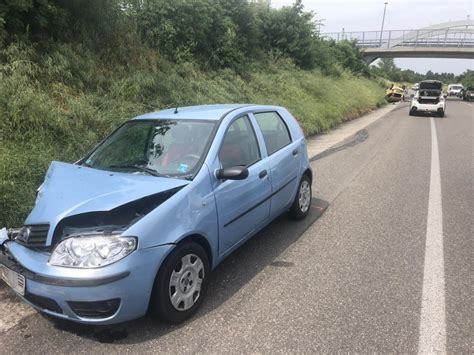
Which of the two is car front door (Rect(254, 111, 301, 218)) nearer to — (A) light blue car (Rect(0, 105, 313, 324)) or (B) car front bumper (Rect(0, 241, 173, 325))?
(A) light blue car (Rect(0, 105, 313, 324))

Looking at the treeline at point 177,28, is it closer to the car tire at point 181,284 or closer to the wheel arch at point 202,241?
the wheel arch at point 202,241

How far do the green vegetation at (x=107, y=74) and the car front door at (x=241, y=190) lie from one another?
2428 millimetres

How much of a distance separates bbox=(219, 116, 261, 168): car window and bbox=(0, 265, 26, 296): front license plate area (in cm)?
181

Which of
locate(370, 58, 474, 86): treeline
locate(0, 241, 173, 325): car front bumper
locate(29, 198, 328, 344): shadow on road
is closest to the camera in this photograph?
locate(0, 241, 173, 325): car front bumper

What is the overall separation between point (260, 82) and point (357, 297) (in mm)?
14100

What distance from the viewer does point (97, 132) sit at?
7.06 m

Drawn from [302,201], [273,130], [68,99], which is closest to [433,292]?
[302,201]

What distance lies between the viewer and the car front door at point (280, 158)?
177 inches

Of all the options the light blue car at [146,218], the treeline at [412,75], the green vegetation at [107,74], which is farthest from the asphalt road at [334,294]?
the treeline at [412,75]

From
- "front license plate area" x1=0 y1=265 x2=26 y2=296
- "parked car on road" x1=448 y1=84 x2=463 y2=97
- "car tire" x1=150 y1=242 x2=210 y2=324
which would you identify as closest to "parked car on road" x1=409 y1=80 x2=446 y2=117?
"car tire" x1=150 y1=242 x2=210 y2=324

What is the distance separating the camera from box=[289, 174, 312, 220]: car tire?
17.3 feet

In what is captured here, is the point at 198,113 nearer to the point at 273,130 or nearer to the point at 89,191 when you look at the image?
the point at 273,130

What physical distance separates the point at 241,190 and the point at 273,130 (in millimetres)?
1346

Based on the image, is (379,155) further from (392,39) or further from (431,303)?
(392,39)
